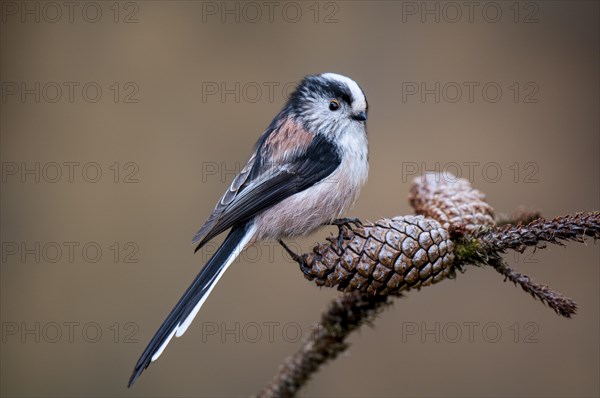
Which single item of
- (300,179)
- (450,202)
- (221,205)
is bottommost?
(221,205)

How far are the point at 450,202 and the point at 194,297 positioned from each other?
1069 millimetres

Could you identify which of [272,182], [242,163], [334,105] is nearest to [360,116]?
[334,105]

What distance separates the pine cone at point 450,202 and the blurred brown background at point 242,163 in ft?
5.64

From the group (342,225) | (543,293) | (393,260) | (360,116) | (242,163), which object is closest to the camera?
(543,293)

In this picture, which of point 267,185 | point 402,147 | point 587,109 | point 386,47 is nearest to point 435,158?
point 402,147

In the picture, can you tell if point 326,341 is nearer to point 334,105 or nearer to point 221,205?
point 221,205

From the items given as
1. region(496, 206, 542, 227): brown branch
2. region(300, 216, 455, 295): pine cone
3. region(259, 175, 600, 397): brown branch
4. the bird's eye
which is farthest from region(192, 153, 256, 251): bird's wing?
region(496, 206, 542, 227): brown branch

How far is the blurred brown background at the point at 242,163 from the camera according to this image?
3.96 meters

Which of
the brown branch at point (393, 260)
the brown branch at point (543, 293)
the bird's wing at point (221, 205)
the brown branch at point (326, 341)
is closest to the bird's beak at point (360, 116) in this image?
the bird's wing at point (221, 205)

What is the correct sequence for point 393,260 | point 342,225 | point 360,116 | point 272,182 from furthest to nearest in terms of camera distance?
point 360,116, point 272,182, point 342,225, point 393,260

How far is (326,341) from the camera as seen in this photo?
75.2 inches

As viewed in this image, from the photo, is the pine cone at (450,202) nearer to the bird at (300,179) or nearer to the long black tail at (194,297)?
the bird at (300,179)

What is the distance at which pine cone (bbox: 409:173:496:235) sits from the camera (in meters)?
2.08

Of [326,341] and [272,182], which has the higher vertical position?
[272,182]
